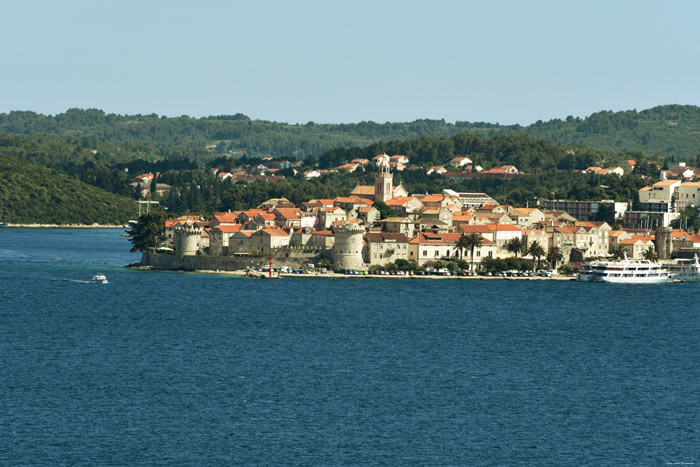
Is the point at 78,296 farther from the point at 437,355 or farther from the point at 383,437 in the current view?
the point at 383,437

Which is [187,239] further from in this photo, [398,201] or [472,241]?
[398,201]

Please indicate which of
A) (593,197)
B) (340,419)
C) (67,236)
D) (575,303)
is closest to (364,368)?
(340,419)

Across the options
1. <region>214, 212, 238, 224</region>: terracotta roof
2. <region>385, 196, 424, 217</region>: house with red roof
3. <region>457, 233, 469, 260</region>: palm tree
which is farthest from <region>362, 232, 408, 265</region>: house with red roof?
<region>214, 212, 238, 224</region>: terracotta roof

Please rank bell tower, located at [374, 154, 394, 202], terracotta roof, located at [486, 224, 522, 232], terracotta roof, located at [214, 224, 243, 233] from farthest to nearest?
bell tower, located at [374, 154, 394, 202], terracotta roof, located at [486, 224, 522, 232], terracotta roof, located at [214, 224, 243, 233]

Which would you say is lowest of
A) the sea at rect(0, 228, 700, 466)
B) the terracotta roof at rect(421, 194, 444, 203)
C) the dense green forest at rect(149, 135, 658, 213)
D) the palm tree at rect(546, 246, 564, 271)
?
the sea at rect(0, 228, 700, 466)

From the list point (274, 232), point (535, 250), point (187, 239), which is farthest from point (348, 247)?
point (535, 250)

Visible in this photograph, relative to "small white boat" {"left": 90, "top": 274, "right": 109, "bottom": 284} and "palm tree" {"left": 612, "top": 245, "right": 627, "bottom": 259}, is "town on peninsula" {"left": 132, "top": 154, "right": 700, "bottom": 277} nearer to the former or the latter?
"palm tree" {"left": 612, "top": 245, "right": 627, "bottom": 259}

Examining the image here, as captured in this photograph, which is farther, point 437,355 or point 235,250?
point 235,250
